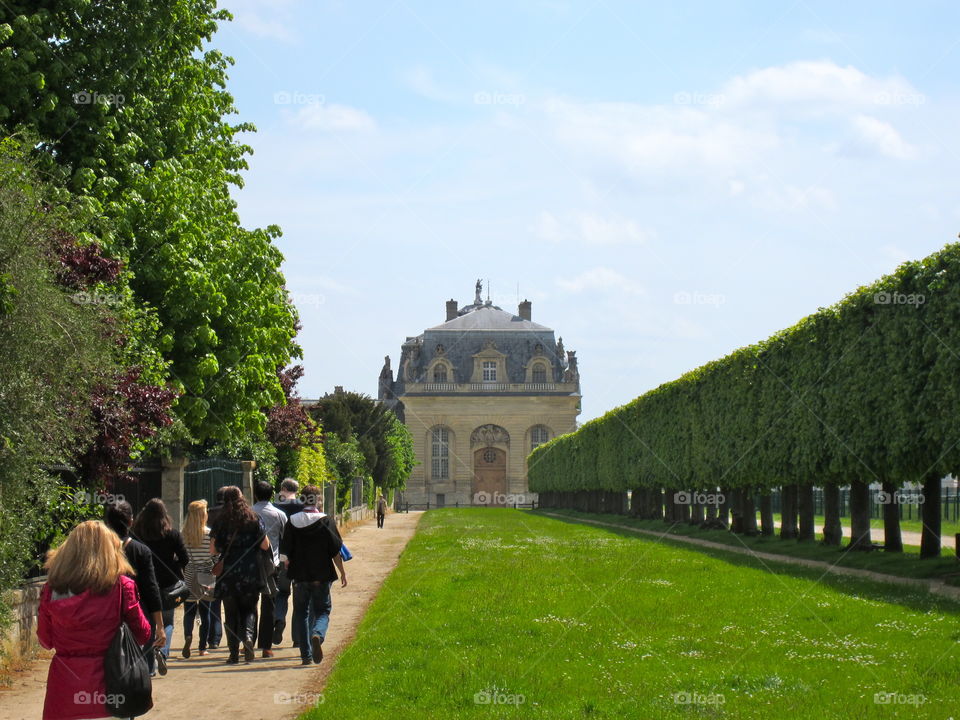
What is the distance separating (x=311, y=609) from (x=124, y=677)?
16.3ft

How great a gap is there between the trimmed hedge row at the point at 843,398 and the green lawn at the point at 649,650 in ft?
12.1

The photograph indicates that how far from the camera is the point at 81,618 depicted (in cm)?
608

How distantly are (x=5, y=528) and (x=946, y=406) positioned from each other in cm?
1422

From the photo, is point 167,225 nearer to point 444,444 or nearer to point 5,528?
point 5,528

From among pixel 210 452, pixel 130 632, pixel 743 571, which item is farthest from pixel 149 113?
pixel 130 632

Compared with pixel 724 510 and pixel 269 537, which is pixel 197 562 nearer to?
pixel 269 537

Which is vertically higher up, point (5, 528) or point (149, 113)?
point (149, 113)

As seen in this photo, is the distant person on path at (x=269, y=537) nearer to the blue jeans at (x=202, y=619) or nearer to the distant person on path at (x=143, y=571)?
the blue jeans at (x=202, y=619)

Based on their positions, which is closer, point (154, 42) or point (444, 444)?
point (154, 42)

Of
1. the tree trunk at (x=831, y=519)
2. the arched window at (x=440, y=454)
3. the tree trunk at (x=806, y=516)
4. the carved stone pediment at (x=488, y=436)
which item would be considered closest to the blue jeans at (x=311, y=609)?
the tree trunk at (x=831, y=519)

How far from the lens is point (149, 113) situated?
58.5 ft

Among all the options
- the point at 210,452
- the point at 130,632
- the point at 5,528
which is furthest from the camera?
the point at 210,452

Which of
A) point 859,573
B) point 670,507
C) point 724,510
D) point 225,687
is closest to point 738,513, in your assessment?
point 724,510

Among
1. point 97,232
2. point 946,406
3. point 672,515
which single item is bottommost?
point 672,515
